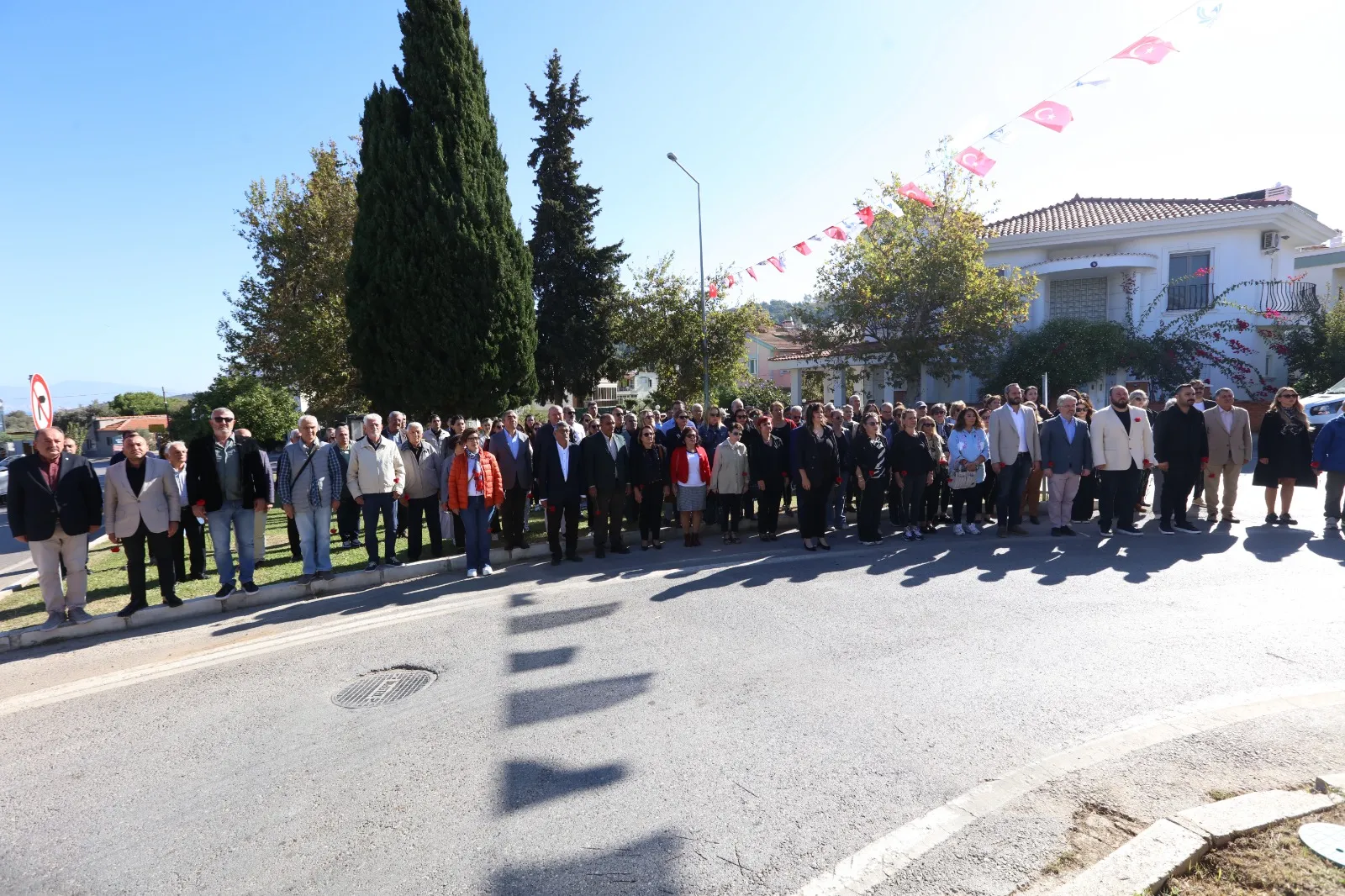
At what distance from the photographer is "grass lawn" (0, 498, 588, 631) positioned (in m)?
7.64

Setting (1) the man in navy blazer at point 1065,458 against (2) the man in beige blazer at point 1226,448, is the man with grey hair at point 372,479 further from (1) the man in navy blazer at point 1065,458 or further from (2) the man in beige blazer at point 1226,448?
(2) the man in beige blazer at point 1226,448

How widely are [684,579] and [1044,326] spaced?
21077 millimetres

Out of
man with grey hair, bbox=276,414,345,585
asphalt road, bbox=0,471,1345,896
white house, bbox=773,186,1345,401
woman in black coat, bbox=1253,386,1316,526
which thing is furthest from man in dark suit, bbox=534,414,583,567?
white house, bbox=773,186,1345,401

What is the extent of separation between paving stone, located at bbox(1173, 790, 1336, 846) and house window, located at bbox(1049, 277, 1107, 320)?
1026 inches

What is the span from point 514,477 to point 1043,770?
703 cm

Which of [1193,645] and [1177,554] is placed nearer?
[1193,645]

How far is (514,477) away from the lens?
9352 mm

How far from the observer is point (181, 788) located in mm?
3955

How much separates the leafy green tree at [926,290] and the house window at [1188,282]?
22.8ft

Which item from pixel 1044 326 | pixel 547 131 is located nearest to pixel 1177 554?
pixel 1044 326

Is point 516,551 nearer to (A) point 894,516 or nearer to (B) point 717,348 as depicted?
(A) point 894,516

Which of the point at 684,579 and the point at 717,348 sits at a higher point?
the point at 717,348

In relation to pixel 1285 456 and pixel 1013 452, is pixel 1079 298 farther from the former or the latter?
pixel 1013 452

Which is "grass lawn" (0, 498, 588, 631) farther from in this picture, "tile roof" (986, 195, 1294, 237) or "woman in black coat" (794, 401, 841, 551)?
"tile roof" (986, 195, 1294, 237)
